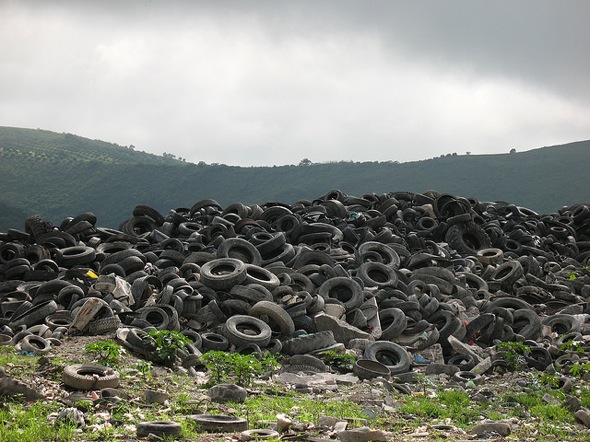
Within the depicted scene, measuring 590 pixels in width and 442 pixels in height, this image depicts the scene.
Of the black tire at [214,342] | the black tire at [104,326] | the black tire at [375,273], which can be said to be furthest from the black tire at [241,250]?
the black tire at [104,326]

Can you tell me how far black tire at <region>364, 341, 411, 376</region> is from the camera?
14.4 meters

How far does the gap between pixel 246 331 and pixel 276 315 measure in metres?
0.74

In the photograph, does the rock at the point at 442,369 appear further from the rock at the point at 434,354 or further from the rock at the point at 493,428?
the rock at the point at 493,428

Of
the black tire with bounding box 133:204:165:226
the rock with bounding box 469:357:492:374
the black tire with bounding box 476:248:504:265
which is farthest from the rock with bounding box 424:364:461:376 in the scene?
the black tire with bounding box 133:204:165:226

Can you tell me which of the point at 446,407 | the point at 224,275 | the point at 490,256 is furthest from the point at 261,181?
the point at 446,407

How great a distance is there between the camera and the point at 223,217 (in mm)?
24344

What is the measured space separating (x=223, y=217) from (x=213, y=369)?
1307 cm

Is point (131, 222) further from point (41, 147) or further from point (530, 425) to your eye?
point (41, 147)

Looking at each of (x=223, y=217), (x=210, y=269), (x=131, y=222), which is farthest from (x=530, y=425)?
(x=131, y=222)

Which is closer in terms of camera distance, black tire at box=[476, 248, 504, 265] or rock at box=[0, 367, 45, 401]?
rock at box=[0, 367, 45, 401]

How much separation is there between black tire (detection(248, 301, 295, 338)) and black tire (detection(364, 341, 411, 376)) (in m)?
1.72

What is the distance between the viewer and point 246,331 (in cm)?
1534

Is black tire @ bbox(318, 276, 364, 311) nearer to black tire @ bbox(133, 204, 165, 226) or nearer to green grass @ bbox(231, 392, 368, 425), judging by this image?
green grass @ bbox(231, 392, 368, 425)

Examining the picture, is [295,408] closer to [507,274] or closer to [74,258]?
[74,258]
